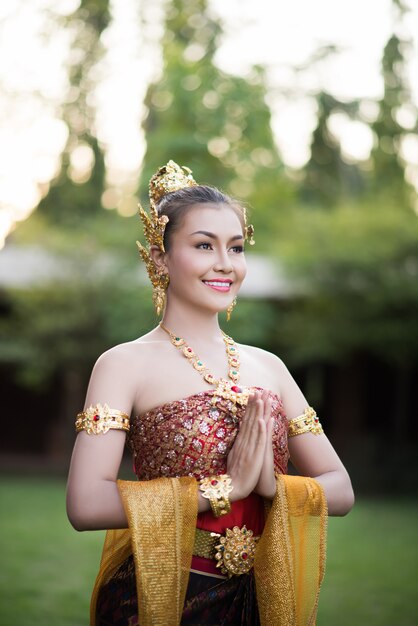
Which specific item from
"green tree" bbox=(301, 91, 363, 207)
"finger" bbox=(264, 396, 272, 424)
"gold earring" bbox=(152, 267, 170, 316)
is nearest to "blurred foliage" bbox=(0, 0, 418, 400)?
"green tree" bbox=(301, 91, 363, 207)

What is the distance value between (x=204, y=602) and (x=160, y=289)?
0.84 meters

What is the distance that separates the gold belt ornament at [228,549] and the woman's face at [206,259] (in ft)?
1.93

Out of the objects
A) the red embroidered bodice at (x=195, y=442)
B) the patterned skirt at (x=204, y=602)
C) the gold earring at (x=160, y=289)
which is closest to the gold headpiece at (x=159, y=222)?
the gold earring at (x=160, y=289)

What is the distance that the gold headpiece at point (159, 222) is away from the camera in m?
2.46

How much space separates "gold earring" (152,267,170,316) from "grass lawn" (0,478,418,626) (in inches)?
143

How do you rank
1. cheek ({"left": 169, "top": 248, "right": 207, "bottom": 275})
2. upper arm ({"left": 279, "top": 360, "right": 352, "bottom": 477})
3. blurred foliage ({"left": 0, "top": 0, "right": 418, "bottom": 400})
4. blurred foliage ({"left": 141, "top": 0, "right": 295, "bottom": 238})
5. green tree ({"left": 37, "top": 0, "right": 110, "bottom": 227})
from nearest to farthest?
cheek ({"left": 169, "top": 248, "right": 207, "bottom": 275}) < upper arm ({"left": 279, "top": 360, "right": 352, "bottom": 477}) < blurred foliage ({"left": 0, "top": 0, "right": 418, "bottom": 400}) < blurred foliage ({"left": 141, "top": 0, "right": 295, "bottom": 238}) < green tree ({"left": 37, "top": 0, "right": 110, "bottom": 227})

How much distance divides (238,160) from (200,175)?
2.70 ft

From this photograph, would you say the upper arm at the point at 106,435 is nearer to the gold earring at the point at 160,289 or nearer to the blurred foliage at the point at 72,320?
the gold earring at the point at 160,289

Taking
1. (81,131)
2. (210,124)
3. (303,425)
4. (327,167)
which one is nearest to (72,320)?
(210,124)

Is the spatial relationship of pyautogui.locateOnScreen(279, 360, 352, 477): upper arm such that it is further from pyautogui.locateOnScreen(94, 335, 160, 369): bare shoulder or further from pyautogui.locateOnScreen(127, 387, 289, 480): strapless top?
pyautogui.locateOnScreen(94, 335, 160, 369): bare shoulder

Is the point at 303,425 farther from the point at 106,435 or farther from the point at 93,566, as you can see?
the point at 93,566

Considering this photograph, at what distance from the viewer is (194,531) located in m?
2.16

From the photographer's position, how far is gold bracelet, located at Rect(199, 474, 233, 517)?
216cm

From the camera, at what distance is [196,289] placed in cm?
237
